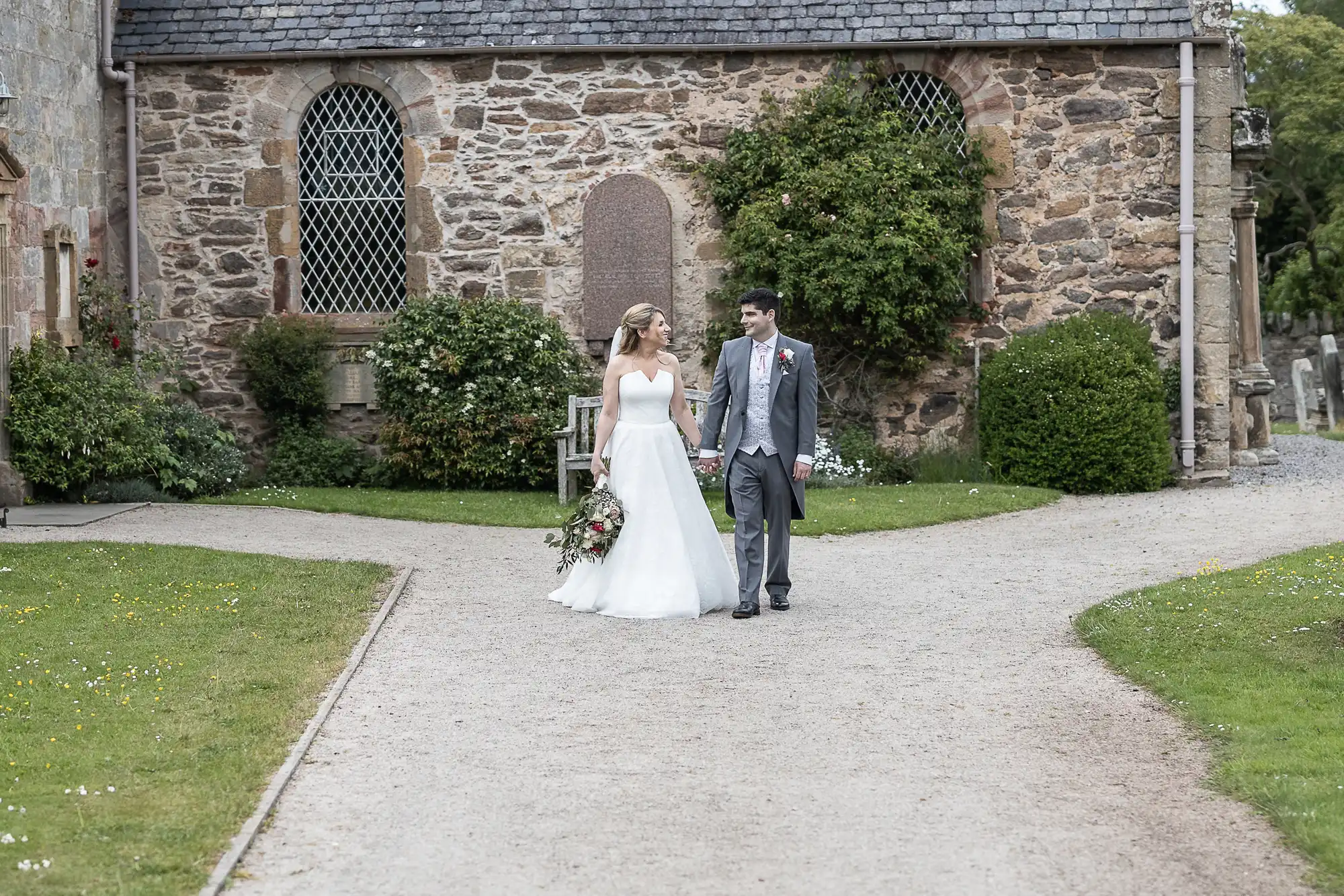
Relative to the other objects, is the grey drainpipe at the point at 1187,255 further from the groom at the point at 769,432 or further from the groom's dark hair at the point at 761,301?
the groom's dark hair at the point at 761,301

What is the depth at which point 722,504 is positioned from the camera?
13484 mm

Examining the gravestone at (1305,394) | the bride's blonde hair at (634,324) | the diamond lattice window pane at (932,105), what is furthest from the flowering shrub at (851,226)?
the gravestone at (1305,394)

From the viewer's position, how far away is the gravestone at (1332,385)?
26.5 metres

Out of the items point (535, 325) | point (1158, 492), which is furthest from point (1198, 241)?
point (535, 325)

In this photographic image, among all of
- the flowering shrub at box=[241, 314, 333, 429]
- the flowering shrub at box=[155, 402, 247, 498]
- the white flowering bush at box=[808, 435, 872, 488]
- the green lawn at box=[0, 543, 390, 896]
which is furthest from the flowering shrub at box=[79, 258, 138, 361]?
the white flowering bush at box=[808, 435, 872, 488]

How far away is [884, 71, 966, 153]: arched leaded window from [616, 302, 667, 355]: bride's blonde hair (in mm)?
7054

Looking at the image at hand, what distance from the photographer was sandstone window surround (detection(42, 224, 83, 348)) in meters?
14.4

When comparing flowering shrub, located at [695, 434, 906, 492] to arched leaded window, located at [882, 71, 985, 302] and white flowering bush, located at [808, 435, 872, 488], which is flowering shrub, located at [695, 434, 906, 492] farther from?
arched leaded window, located at [882, 71, 985, 302]

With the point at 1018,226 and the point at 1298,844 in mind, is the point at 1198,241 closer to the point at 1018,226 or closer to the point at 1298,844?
the point at 1018,226

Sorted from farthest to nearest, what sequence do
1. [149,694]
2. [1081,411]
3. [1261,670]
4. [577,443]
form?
1. [1081,411]
2. [577,443]
3. [1261,670]
4. [149,694]

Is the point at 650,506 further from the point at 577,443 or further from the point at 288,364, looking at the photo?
the point at 288,364

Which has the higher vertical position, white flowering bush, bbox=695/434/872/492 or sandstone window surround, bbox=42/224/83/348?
sandstone window surround, bbox=42/224/83/348

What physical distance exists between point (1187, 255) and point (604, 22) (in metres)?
5.84

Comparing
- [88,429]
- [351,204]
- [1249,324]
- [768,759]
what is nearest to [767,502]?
[768,759]
